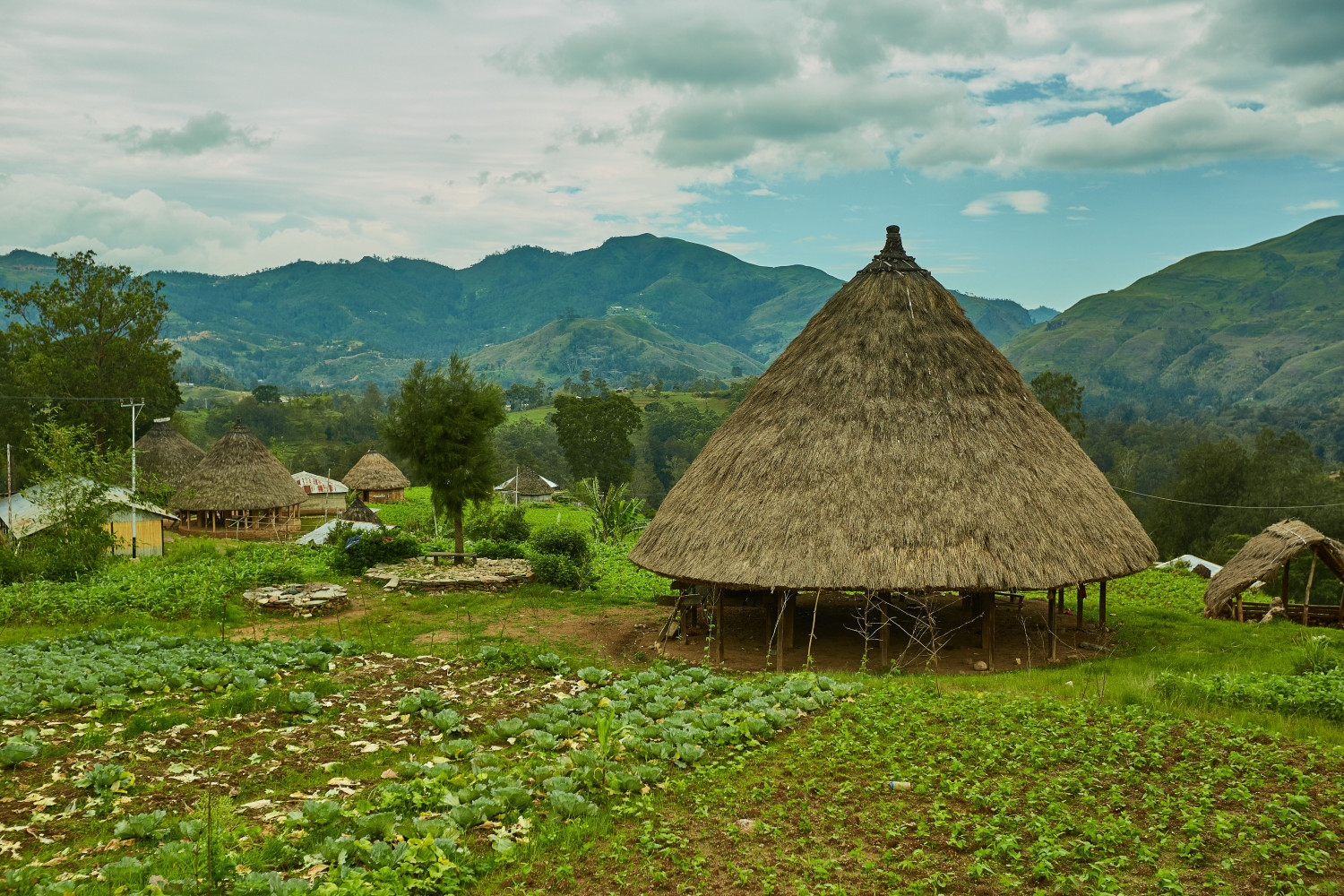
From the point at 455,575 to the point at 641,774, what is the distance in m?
15.4

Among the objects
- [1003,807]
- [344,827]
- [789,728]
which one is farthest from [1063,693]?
[344,827]

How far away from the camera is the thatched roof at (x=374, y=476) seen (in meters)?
59.0

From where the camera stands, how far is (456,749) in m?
8.55

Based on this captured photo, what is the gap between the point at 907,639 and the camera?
15938 mm

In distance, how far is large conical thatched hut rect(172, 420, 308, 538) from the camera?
1566 inches

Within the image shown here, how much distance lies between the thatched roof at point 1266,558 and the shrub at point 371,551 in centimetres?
2145

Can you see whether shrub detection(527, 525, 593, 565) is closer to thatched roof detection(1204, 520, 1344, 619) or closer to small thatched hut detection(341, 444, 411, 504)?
thatched roof detection(1204, 520, 1344, 619)

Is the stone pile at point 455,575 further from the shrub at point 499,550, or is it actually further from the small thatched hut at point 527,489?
the small thatched hut at point 527,489

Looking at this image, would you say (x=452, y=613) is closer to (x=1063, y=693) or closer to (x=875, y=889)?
(x=1063, y=693)

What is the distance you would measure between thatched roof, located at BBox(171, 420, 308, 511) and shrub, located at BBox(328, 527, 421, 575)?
56.9 ft

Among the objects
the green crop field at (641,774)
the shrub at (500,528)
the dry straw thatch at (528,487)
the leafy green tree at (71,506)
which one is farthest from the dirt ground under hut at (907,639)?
the dry straw thatch at (528,487)

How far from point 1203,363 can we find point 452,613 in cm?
17215

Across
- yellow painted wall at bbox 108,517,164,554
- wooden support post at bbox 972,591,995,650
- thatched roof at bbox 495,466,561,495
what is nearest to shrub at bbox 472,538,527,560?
yellow painted wall at bbox 108,517,164,554

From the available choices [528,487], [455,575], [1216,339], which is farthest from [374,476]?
[1216,339]
